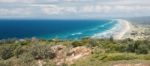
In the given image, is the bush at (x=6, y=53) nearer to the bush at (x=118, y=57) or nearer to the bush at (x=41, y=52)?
the bush at (x=41, y=52)

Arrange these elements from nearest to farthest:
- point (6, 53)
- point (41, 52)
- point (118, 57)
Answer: point (118, 57) < point (41, 52) < point (6, 53)

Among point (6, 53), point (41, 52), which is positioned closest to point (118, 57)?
point (41, 52)

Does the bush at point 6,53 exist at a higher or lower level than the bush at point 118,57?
lower

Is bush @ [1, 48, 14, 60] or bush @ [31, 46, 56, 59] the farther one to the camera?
bush @ [1, 48, 14, 60]

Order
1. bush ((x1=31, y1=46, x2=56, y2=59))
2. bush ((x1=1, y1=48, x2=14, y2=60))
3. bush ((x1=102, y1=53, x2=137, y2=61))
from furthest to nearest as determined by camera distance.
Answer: bush ((x1=1, y1=48, x2=14, y2=60))
bush ((x1=31, y1=46, x2=56, y2=59))
bush ((x1=102, y1=53, x2=137, y2=61))

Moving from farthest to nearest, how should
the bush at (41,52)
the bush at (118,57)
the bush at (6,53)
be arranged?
the bush at (6,53) < the bush at (41,52) < the bush at (118,57)

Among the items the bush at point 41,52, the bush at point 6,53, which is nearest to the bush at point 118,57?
the bush at point 41,52

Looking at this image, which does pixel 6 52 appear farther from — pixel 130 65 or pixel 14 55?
pixel 130 65

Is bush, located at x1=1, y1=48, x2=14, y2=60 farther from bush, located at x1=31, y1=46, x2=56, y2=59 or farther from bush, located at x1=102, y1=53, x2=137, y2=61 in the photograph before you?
bush, located at x1=102, y1=53, x2=137, y2=61

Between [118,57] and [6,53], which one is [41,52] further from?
[118,57]

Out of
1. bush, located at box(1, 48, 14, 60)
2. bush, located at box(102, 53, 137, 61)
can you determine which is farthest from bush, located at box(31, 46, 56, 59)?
bush, located at box(102, 53, 137, 61)

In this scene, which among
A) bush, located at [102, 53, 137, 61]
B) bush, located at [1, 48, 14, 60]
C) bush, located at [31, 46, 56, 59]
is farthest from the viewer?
bush, located at [1, 48, 14, 60]

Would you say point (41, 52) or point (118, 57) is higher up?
point (118, 57)
